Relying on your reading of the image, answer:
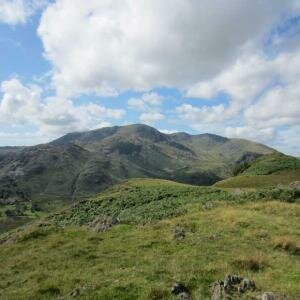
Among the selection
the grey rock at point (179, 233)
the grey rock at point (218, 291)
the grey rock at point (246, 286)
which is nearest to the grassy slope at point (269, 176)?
the grey rock at point (179, 233)

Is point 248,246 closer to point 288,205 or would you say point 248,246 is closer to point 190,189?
point 288,205

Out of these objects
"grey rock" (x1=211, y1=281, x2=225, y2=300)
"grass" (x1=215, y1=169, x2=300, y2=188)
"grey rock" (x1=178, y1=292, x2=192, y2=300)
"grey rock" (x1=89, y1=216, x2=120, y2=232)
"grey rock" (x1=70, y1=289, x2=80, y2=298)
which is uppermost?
"grass" (x1=215, y1=169, x2=300, y2=188)

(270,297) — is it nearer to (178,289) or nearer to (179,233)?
(178,289)

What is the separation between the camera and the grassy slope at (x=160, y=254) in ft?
61.2

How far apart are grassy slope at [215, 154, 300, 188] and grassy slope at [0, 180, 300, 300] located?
23373mm

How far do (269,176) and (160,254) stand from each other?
5324 cm

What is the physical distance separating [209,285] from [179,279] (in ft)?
4.93

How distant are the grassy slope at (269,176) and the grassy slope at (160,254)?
2337 centimetres

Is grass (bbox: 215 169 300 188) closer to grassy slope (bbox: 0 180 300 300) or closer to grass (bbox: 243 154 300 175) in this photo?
grass (bbox: 243 154 300 175)

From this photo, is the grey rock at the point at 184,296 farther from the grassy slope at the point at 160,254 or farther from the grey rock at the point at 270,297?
the grey rock at the point at 270,297

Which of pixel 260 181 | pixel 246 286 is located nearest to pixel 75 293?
pixel 246 286

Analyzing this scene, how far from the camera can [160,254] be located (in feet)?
82.2

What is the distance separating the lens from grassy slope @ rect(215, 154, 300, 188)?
67.5 m

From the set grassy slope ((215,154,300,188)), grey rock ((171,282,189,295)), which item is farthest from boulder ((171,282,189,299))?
grassy slope ((215,154,300,188))
